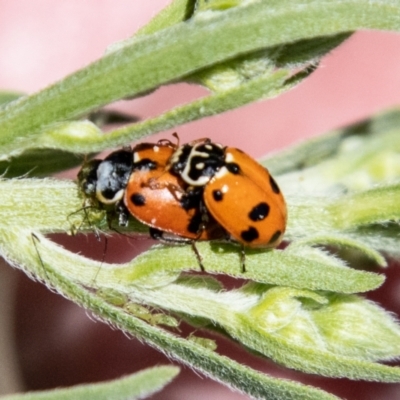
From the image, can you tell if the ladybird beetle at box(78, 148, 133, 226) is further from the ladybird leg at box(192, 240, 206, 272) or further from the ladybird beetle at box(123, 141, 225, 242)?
the ladybird leg at box(192, 240, 206, 272)

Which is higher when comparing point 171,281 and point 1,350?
point 171,281

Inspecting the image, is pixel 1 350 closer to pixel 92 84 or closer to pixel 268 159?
pixel 268 159

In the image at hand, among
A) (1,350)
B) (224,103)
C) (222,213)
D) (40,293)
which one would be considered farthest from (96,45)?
(224,103)

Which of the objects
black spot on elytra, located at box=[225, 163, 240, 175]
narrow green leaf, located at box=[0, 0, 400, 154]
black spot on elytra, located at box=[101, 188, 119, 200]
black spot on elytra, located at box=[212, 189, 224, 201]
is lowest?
black spot on elytra, located at box=[212, 189, 224, 201]

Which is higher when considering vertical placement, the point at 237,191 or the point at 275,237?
the point at 237,191

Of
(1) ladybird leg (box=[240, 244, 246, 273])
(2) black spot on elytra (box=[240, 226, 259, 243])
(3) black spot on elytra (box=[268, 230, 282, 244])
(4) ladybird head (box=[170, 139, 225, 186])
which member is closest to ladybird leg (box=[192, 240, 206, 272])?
(1) ladybird leg (box=[240, 244, 246, 273])

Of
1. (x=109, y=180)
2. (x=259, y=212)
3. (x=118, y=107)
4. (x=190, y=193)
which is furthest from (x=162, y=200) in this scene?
(x=118, y=107)

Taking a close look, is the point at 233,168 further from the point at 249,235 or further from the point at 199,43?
the point at 199,43

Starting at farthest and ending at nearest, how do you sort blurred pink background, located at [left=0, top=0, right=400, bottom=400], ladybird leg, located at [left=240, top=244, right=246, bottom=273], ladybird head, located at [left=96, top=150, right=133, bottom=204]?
blurred pink background, located at [left=0, top=0, right=400, bottom=400]
ladybird head, located at [left=96, top=150, right=133, bottom=204]
ladybird leg, located at [left=240, top=244, right=246, bottom=273]
